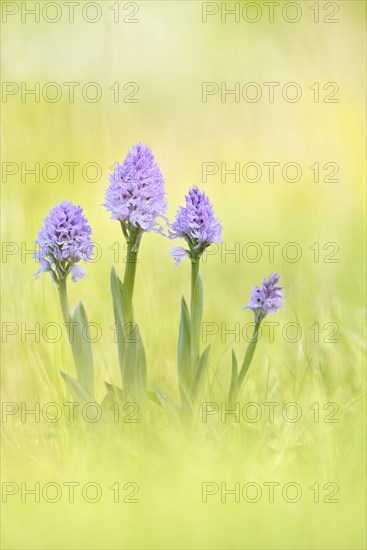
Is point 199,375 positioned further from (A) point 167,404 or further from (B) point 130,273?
(B) point 130,273

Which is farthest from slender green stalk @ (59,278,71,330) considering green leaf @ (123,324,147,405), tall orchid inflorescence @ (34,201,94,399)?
green leaf @ (123,324,147,405)

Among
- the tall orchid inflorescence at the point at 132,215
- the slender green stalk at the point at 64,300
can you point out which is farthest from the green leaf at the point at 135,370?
the slender green stalk at the point at 64,300

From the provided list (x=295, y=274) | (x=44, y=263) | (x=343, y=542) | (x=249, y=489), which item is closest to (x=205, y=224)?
(x=44, y=263)

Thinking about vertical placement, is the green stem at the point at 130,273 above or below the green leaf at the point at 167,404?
above

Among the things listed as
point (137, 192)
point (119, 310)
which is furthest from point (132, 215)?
point (119, 310)

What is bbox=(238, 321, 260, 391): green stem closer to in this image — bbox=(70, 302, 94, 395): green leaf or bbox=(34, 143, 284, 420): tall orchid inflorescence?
bbox=(34, 143, 284, 420): tall orchid inflorescence

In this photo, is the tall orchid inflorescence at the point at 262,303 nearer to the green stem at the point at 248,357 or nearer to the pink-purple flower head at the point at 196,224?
the green stem at the point at 248,357

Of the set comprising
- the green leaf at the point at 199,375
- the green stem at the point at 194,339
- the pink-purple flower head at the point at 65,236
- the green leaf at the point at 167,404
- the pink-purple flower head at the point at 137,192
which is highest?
the pink-purple flower head at the point at 137,192
